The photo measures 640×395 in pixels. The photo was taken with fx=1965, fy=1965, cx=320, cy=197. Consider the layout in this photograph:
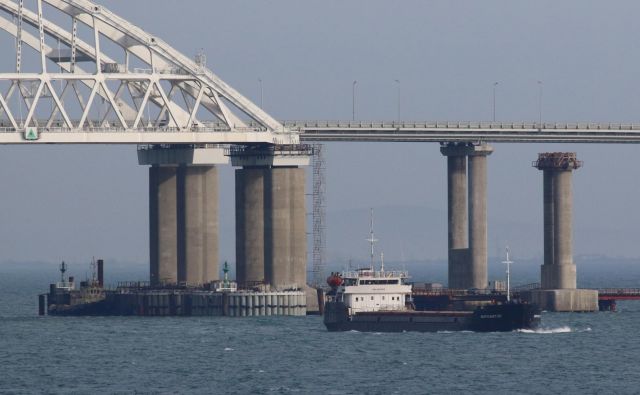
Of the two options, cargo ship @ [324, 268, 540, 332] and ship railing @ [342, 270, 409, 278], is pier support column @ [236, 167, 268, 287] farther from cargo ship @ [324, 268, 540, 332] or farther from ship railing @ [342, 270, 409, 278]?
ship railing @ [342, 270, 409, 278]

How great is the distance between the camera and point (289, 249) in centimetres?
19338

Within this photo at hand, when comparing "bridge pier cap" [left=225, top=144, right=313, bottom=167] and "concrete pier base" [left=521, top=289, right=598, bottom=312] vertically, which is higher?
"bridge pier cap" [left=225, top=144, right=313, bottom=167]

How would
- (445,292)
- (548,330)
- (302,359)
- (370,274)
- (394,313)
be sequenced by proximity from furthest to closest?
(445,292) < (370,274) < (548,330) < (394,313) < (302,359)

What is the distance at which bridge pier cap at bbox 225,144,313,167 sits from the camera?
196m

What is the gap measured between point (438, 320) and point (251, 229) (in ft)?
116

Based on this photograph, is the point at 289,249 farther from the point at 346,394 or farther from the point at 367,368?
the point at 346,394

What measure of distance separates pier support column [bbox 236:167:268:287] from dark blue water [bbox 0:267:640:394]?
13588 millimetres

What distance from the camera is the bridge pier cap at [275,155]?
196 metres

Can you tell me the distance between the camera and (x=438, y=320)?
166000mm

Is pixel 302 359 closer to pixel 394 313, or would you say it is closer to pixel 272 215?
pixel 394 313

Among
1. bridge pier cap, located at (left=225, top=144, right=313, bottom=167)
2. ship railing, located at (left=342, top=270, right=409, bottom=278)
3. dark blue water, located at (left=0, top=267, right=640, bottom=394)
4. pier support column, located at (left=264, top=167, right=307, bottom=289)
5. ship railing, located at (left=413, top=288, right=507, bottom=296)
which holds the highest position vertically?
bridge pier cap, located at (left=225, top=144, right=313, bottom=167)

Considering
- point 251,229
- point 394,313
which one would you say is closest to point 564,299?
point 251,229

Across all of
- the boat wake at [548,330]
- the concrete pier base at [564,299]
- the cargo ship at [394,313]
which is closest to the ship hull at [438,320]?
the cargo ship at [394,313]

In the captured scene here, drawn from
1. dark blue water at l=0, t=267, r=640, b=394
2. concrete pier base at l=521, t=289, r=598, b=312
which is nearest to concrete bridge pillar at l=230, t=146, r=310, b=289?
dark blue water at l=0, t=267, r=640, b=394
